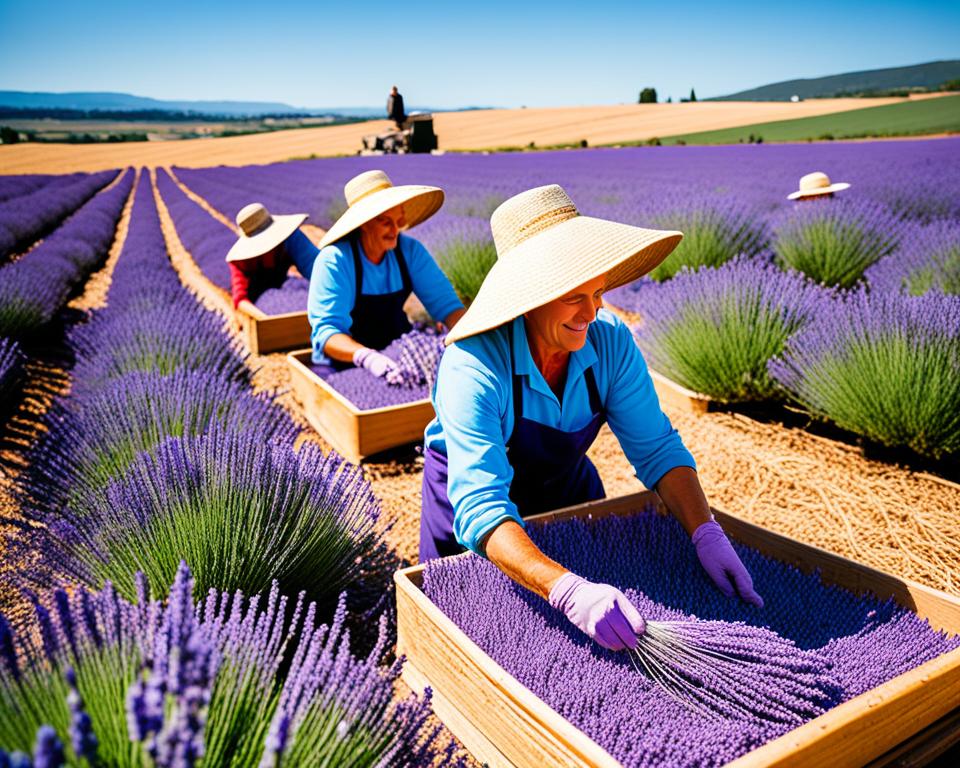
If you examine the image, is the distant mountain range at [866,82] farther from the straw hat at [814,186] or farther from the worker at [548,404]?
the worker at [548,404]

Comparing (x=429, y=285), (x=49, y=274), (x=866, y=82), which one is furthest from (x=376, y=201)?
(x=866, y=82)

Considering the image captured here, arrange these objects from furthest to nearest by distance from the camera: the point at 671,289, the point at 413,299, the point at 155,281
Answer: the point at 413,299 < the point at 155,281 < the point at 671,289

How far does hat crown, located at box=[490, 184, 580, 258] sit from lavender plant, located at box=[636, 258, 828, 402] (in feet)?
6.17

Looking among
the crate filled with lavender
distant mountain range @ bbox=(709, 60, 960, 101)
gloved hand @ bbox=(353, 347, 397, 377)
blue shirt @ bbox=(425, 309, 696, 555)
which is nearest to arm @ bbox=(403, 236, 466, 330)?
the crate filled with lavender

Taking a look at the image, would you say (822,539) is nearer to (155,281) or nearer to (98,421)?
(98,421)

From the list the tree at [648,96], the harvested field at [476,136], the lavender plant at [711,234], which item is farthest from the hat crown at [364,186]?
the tree at [648,96]

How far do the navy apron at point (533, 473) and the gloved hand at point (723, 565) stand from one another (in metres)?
0.38

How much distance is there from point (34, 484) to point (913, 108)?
35544mm

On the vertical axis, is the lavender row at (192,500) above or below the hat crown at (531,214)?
below

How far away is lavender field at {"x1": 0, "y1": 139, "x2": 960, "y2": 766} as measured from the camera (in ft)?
2.93

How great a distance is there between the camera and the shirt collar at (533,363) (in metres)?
1.65

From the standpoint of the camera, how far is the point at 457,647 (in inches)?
55.7

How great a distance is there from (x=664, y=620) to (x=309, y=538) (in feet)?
2.76

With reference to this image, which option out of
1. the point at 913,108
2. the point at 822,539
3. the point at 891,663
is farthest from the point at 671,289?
the point at 913,108
